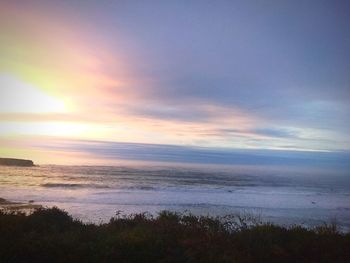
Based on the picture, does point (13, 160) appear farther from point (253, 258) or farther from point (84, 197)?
point (253, 258)

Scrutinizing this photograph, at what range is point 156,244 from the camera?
9.89 meters

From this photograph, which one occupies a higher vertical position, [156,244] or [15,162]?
[156,244]

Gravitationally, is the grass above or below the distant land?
above

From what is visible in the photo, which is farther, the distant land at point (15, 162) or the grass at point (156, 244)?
the distant land at point (15, 162)

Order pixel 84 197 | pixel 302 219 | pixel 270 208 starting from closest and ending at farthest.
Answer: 1. pixel 302 219
2. pixel 270 208
3. pixel 84 197

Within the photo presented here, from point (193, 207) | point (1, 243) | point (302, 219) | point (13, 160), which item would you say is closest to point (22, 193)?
point (193, 207)

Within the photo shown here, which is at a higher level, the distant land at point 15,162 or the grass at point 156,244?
the grass at point 156,244

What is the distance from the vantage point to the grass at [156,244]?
9038mm

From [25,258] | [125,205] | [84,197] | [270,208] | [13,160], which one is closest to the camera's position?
[25,258]

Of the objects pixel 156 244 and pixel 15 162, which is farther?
pixel 15 162

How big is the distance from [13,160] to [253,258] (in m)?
85.1

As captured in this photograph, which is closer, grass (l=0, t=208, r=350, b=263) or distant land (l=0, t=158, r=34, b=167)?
grass (l=0, t=208, r=350, b=263)

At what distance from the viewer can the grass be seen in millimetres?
9038

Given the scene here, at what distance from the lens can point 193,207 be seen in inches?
1112
